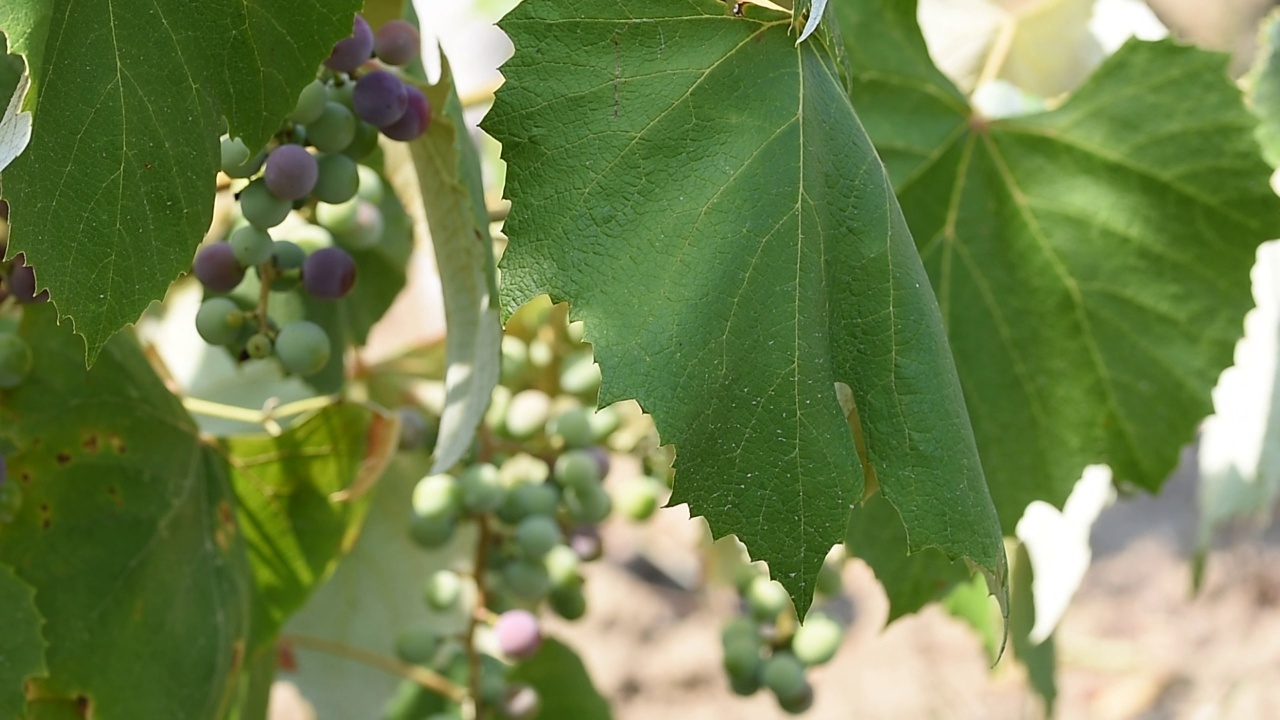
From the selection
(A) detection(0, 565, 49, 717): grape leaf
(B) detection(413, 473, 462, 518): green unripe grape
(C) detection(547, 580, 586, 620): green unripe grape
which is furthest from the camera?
(C) detection(547, 580, 586, 620): green unripe grape

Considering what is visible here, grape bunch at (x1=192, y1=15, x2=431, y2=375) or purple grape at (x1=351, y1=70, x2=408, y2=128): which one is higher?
purple grape at (x1=351, y1=70, x2=408, y2=128)

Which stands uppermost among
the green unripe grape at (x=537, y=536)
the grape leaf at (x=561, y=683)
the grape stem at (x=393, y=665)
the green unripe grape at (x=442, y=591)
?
the green unripe grape at (x=537, y=536)

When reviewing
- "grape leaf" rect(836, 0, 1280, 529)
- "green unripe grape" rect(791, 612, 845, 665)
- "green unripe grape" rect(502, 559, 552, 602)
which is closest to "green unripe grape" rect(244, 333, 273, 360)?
"green unripe grape" rect(502, 559, 552, 602)

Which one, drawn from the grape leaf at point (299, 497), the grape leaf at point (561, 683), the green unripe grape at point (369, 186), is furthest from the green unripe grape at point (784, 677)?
the green unripe grape at point (369, 186)

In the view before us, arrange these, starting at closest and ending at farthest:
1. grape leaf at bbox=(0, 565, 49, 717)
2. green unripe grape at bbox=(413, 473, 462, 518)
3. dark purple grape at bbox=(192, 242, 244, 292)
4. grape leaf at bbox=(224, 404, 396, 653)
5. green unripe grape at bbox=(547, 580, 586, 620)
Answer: grape leaf at bbox=(0, 565, 49, 717), dark purple grape at bbox=(192, 242, 244, 292), grape leaf at bbox=(224, 404, 396, 653), green unripe grape at bbox=(413, 473, 462, 518), green unripe grape at bbox=(547, 580, 586, 620)

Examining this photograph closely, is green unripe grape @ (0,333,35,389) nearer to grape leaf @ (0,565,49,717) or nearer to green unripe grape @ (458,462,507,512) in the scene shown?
grape leaf @ (0,565,49,717)

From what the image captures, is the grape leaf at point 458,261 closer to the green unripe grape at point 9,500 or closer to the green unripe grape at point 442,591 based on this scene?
the green unripe grape at point 9,500
